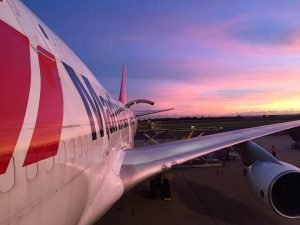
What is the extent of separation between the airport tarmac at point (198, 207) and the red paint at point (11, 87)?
253 inches

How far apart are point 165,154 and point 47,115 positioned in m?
5.60

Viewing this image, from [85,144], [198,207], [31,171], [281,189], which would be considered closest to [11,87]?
[31,171]

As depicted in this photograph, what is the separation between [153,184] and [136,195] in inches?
25.8

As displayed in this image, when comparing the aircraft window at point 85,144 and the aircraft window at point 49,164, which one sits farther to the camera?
the aircraft window at point 85,144

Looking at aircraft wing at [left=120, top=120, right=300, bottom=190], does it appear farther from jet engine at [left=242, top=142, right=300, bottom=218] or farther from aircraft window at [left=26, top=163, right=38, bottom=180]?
aircraft window at [left=26, top=163, right=38, bottom=180]

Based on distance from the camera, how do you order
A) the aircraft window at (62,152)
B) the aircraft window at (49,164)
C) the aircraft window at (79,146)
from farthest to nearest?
the aircraft window at (79,146) < the aircraft window at (62,152) < the aircraft window at (49,164)

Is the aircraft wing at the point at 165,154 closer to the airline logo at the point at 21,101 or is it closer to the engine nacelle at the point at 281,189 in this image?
the engine nacelle at the point at 281,189

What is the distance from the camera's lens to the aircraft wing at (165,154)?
6.61 m

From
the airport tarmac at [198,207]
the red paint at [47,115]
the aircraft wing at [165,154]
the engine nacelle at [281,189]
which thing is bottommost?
the airport tarmac at [198,207]

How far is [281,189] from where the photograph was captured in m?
6.86

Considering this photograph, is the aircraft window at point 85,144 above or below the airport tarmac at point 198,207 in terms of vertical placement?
above

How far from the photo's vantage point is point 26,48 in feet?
8.33

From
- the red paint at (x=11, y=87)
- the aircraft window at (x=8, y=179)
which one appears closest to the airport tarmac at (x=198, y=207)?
the red paint at (x=11, y=87)

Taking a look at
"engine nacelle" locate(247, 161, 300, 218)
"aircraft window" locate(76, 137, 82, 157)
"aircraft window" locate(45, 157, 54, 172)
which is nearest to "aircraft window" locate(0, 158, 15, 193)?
"aircraft window" locate(45, 157, 54, 172)
